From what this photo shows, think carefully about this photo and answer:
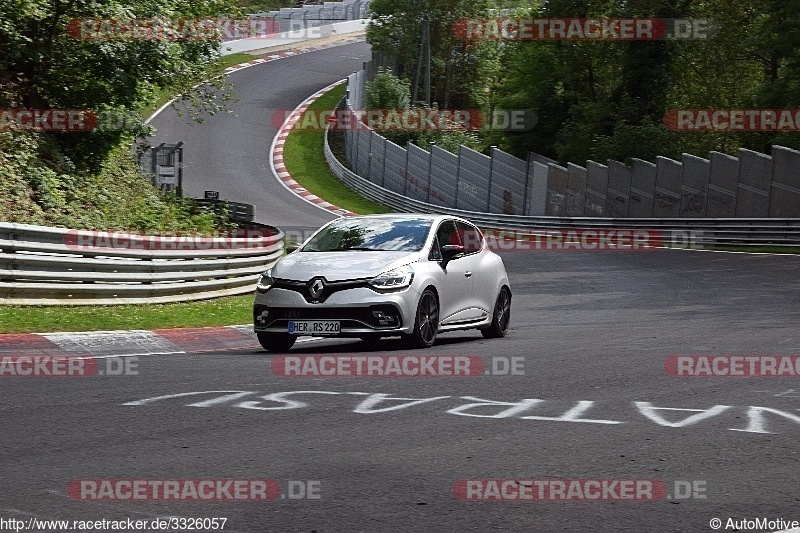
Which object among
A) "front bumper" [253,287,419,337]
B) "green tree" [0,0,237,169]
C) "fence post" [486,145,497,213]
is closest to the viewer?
"front bumper" [253,287,419,337]

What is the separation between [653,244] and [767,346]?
2601cm

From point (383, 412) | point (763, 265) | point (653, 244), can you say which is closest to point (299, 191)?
point (653, 244)

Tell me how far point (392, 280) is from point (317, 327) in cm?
95

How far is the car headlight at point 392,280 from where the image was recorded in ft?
43.7

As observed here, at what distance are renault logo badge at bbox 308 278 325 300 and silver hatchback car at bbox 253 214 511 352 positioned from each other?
1 cm

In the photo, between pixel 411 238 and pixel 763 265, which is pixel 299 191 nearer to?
pixel 763 265

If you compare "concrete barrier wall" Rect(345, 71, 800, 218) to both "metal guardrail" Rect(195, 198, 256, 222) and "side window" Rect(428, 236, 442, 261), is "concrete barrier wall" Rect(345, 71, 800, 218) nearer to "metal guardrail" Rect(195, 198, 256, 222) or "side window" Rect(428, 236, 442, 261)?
"metal guardrail" Rect(195, 198, 256, 222)

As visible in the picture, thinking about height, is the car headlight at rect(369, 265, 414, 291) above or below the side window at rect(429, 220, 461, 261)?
below

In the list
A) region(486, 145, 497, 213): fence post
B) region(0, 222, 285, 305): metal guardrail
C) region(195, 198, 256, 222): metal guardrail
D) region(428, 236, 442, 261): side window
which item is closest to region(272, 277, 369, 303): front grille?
region(428, 236, 442, 261): side window

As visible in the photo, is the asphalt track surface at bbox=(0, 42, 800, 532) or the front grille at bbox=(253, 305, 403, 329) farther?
the front grille at bbox=(253, 305, 403, 329)

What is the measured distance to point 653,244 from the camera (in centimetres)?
3991

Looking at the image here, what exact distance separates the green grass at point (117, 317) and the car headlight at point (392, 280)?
12.3 feet

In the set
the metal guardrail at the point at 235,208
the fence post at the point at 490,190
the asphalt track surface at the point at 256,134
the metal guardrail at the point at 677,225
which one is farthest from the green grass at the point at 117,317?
the fence post at the point at 490,190

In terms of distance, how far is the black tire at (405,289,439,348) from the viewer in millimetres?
13594
